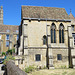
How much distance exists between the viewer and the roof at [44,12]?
23369mm

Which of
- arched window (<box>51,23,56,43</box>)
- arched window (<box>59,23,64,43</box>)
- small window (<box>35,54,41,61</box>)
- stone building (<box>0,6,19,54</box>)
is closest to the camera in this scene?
small window (<box>35,54,41,61</box>)

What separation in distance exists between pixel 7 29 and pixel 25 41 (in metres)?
30.6

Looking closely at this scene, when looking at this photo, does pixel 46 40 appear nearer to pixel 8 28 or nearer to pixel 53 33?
pixel 53 33

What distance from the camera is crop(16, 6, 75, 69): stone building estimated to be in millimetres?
21531

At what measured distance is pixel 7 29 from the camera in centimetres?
4966

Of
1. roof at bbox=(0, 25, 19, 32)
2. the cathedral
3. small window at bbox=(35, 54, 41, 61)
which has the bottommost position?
small window at bbox=(35, 54, 41, 61)

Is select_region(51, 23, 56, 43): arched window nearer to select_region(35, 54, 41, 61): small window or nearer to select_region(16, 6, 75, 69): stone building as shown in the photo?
select_region(16, 6, 75, 69): stone building

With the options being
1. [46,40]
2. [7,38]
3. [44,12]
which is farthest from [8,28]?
[46,40]

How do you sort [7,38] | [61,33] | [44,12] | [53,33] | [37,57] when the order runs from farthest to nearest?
[7,38] < [44,12] < [61,33] < [53,33] < [37,57]

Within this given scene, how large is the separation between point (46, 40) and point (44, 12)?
20.2ft

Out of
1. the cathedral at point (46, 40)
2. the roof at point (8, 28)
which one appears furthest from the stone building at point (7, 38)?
the cathedral at point (46, 40)

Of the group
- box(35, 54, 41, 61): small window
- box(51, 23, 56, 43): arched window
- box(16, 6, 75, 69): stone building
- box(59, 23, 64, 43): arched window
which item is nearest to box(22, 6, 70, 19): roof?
box(16, 6, 75, 69): stone building

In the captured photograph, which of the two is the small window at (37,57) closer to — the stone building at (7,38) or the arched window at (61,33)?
the arched window at (61,33)

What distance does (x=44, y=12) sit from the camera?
24.7 meters
